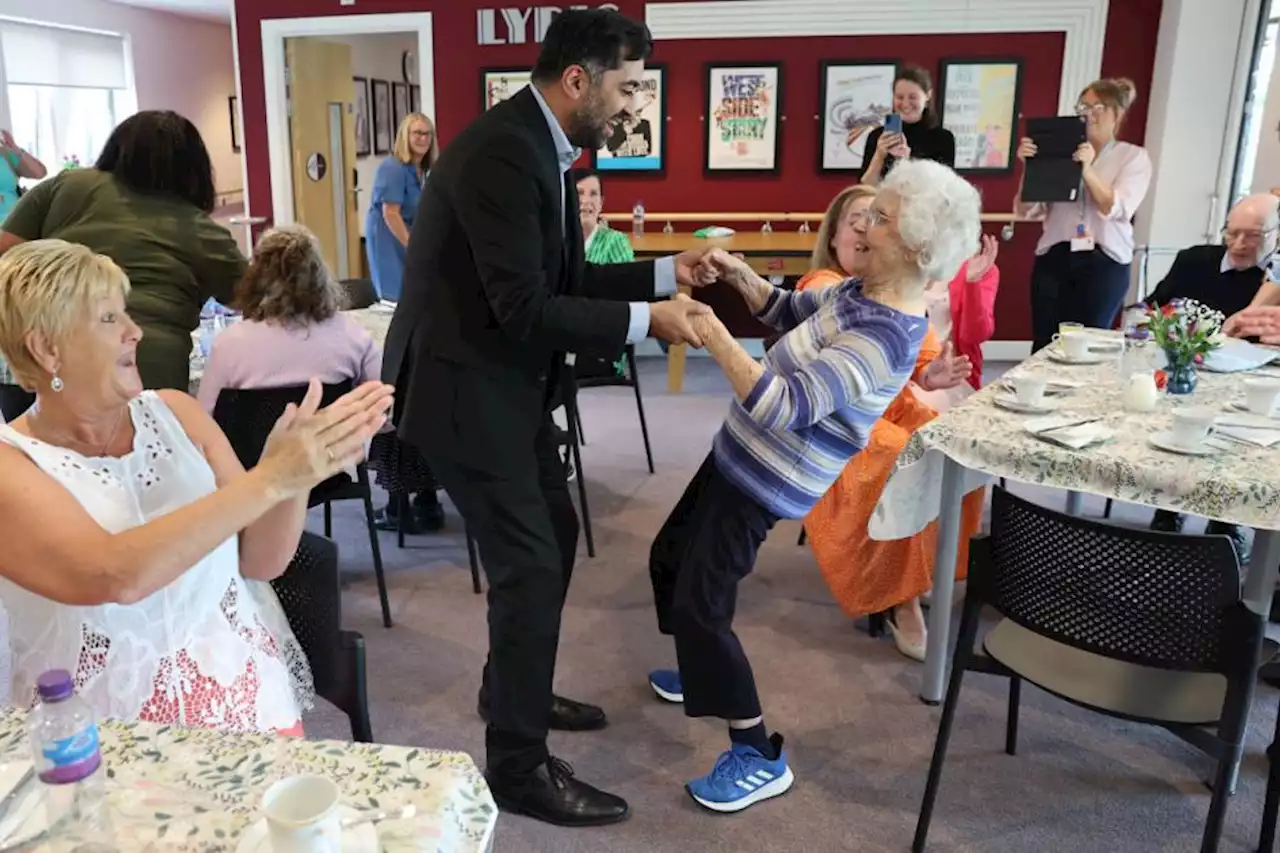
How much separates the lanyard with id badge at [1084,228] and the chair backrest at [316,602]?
397 centimetres

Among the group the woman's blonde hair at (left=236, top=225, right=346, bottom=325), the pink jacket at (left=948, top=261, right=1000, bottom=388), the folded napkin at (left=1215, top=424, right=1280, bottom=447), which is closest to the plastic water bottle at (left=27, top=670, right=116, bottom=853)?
the woman's blonde hair at (left=236, top=225, right=346, bottom=325)

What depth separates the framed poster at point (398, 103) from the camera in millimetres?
9664

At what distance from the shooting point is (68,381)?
137cm

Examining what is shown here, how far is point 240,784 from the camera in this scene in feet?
3.36

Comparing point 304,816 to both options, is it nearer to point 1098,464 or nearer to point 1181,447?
point 1098,464

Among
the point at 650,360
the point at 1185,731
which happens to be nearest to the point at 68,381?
the point at 1185,731

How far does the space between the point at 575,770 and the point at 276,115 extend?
19.0 feet

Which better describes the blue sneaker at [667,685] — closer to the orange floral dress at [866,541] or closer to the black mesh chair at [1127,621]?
the orange floral dress at [866,541]

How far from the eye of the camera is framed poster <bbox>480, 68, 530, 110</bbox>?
6.38 meters

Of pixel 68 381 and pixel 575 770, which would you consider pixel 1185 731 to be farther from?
pixel 68 381

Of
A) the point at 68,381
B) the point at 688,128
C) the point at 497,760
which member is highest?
the point at 688,128

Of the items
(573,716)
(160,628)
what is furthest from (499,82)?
(160,628)

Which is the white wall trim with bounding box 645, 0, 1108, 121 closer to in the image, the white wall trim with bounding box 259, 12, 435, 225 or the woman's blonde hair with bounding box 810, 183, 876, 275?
the white wall trim with bounding box 259, 12, 435, 225

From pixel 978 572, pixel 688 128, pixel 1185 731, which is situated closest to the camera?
pixel 1185 731
